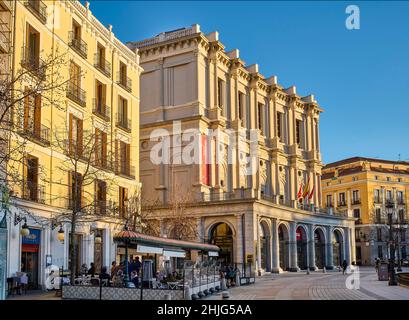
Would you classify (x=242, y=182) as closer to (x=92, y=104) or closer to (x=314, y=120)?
(x=314, y=120)

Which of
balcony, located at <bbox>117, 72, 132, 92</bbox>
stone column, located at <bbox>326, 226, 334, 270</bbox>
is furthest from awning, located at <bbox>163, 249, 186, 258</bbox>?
stone column, located at <bbox>326, 226, 334, 270</bbox>

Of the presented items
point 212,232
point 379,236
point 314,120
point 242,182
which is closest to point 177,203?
point 212,232

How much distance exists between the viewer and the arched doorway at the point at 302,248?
201ft

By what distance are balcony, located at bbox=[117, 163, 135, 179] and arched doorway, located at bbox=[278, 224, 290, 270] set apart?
69.3ft

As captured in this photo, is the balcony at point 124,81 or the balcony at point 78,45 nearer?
the balcony at point 78,45

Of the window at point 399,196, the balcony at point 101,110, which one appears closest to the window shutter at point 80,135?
the balcony at point 101,110

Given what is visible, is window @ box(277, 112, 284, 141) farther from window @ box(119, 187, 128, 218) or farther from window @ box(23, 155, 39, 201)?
window @ box(23, 155, 39, 201)


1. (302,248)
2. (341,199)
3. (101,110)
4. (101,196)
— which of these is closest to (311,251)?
(302,248)

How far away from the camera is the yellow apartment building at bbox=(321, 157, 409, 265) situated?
9000cm

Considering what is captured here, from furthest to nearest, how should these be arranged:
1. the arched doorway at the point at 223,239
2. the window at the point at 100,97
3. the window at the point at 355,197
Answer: the window at the point at 355,197, the arched doorway at the point at 223,239, the window at the point at 100,97

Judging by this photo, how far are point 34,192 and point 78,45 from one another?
1002 centimetres

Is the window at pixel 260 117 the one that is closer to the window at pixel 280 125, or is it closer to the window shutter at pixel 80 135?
the window at pixel 280 125

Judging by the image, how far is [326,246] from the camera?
6569 cm

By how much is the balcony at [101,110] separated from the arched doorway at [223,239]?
58.2 feet
